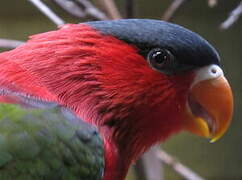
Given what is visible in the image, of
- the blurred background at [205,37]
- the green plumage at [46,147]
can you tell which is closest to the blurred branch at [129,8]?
the green plumage at [46,147]

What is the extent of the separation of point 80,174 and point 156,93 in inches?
11.9

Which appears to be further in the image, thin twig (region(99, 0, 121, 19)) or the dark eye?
thin twig (region(99, 0, 121, 19))

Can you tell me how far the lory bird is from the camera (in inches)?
59.1

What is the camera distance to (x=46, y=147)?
1.41 m

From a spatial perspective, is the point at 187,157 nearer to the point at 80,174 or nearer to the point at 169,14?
the point at 169,14

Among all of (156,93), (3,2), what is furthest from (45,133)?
(3,2)

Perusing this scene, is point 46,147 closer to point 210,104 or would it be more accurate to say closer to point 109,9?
point 210,104

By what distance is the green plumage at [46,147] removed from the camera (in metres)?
1.38

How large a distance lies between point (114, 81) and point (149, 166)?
81 centimetres

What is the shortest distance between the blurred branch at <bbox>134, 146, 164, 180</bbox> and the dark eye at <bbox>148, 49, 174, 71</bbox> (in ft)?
2.28

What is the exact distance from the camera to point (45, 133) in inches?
55.9

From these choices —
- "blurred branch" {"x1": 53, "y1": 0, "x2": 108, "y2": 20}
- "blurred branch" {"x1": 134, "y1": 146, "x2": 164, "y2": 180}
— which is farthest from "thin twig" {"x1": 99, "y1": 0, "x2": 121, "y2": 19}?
"blurred branch" {"x1": 134, "y1": 146, "x2": 164, "y2": 180}

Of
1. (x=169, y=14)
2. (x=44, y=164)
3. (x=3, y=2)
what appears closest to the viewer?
(x=44, y=164)

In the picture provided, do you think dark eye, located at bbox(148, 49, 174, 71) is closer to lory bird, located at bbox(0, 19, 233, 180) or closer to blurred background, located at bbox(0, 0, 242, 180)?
lory bird, located at bbox(0, 19, 233, 180)
